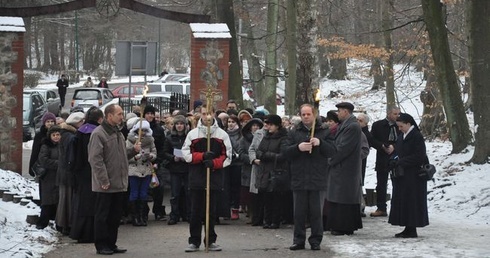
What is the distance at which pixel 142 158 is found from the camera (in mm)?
14922

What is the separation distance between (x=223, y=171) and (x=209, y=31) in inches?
383

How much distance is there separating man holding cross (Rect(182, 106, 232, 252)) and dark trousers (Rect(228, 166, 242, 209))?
3874mm

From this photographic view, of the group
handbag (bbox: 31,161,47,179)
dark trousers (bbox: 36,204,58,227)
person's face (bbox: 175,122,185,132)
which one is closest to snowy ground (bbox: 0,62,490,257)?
dark trousers (bbox: 36,204,58,227)

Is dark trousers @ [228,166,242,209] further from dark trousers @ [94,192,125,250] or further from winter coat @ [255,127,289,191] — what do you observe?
dark trousers @ [94,192,125,250]

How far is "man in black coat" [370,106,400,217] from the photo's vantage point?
16.3m

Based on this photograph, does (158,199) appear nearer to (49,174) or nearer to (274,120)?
(49,174)

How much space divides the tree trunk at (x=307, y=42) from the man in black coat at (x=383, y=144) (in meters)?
4.63

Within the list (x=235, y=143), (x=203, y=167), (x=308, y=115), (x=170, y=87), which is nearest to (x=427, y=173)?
(x=308, y=115)

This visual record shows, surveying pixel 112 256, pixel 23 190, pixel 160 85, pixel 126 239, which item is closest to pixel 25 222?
pixel 126 239

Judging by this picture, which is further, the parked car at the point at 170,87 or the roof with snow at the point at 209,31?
the parked car at the point at 170,87

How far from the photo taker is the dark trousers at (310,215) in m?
12.3

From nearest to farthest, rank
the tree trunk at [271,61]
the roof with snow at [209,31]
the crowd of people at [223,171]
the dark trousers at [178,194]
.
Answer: the crowd of people at [223,171]
the dark trousers at [178,194]
the roof with snow at [209,31]
the tree trunk at [271,61]

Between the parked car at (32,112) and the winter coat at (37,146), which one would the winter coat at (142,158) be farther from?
the parked car at (32,112)

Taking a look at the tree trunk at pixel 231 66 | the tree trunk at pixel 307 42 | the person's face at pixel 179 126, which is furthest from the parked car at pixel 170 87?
the person's face at pixel 179 126
